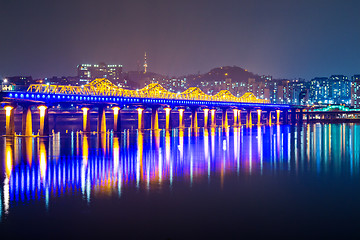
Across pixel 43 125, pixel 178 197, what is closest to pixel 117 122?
pixel 43 125

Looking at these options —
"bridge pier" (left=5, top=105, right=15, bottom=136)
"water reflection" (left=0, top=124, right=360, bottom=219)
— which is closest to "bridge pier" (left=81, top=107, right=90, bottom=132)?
"bridge pier" (left=5, top=105, right=15, bottom=136)

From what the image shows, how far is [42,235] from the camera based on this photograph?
16.6 m

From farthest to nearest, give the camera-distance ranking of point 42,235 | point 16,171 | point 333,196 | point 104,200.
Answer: point 16,171, point 333,196, point 104,200, point 42,235

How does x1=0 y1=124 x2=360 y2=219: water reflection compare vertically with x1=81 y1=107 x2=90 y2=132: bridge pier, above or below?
below

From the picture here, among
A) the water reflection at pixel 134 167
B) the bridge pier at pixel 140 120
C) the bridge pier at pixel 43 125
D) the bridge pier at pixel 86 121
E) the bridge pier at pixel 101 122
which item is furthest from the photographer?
the bridge pier at pixel 140 120

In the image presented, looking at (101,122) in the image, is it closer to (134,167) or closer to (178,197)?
(134,167)

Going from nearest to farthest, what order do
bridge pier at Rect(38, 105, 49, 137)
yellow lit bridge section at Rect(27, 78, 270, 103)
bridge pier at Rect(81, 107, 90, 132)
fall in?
1. bridge pier at Rect(38, 105, 49, 137)
2. bridge pier at Rect(81, 107, 90, 132)
3. yellow lit bridge section at Rect(27, 78, 270, 103)

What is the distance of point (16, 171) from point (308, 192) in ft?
61.9

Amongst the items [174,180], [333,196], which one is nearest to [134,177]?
[174,180]

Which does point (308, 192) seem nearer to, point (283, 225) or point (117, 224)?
point (283, 225)

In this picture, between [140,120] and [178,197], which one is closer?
[178,197]

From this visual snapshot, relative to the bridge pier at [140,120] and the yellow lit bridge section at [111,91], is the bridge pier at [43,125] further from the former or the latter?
the bridge pier at [140,120]

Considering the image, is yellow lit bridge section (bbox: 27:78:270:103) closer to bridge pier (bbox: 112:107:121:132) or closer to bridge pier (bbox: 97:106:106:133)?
bridge pier (bbox: 97:106:106:133)

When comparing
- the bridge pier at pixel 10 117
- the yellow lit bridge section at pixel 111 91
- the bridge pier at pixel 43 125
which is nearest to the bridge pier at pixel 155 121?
the yellow lit bridge section at pixel 111 91
